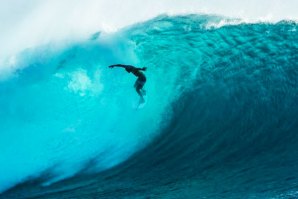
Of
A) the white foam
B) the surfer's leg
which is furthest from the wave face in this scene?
the white foam

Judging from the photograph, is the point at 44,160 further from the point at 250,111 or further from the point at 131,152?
the point at 250,111

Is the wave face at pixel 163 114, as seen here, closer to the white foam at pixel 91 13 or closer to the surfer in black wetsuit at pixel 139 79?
the surfer in black wetsuit at pixel 139 79

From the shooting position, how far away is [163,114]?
10.1 meters

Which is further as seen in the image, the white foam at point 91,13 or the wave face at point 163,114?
the white foam at point 91,13

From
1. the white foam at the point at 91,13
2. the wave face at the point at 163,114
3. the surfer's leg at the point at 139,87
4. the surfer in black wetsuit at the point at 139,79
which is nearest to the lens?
the wave face at the point at 163,114

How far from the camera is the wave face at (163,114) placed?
7.57 m

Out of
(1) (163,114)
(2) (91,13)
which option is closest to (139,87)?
(1) (163,114)

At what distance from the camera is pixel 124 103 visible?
34.6 ft

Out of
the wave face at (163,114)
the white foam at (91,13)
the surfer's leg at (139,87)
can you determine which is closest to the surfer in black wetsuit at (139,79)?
the surfer's leg at (139,87)

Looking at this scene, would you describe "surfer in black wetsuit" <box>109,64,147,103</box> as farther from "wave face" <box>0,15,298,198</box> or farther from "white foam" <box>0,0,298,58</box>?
"white foam" <box>0,0,298,58</box>

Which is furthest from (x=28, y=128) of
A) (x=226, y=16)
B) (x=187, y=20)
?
(x=226, y=16)

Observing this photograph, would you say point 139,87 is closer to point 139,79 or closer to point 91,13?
point 139,79

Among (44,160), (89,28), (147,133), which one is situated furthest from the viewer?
(89,28)

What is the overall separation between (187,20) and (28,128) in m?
5.39
